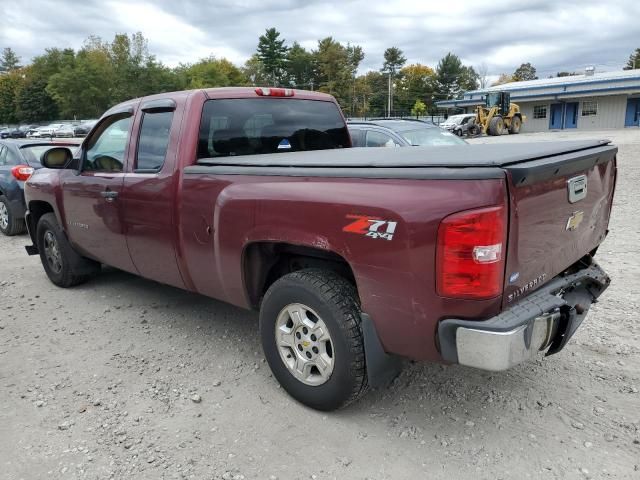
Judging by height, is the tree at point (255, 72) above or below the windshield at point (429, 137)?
above

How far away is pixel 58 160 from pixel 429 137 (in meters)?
6.50

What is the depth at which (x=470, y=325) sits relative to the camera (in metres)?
2.33

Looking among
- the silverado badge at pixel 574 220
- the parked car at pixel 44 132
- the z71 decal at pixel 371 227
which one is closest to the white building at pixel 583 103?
the parked car at pixel 44 132

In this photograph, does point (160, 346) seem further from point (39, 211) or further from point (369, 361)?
point (39, 211)

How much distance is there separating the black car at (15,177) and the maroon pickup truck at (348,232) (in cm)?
456

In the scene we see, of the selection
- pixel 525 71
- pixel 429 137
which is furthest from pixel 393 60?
pixel 429 137

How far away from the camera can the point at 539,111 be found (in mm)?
44188

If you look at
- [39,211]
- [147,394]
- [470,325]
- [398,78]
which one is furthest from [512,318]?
[398,78]

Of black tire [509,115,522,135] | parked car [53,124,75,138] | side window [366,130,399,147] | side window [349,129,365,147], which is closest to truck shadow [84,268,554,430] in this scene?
side window [366,130,399,147]

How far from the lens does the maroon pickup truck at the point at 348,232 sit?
2322mm

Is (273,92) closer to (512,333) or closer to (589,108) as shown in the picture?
(512,333)

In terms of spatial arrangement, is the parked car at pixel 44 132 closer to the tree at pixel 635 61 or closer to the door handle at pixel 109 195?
the door handle at pixel 109 195

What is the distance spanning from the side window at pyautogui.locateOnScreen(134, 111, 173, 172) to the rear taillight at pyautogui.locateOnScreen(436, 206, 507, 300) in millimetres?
2323

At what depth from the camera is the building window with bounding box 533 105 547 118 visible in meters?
43.6
